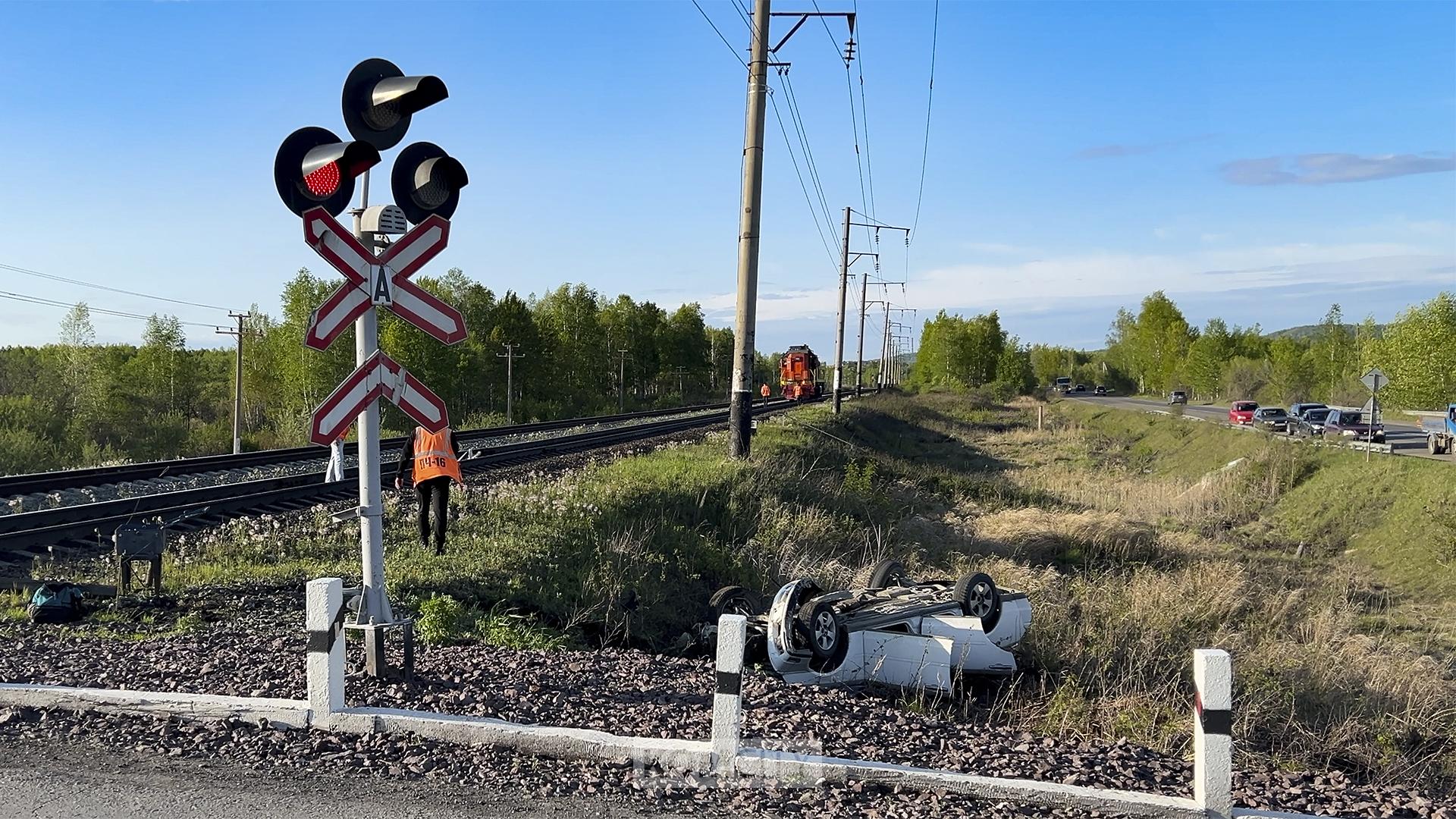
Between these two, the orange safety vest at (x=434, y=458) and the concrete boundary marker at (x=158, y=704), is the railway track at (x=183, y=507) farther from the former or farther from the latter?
the concrete boundary marker at (x=158, y=704)

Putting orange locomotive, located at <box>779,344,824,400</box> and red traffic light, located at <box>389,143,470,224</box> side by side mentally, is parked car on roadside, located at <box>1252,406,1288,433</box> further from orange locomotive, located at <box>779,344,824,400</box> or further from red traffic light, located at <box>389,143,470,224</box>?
red traffic light, located at <box>389,143,470,224</box>

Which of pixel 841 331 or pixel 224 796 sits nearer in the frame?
pixel 224 796

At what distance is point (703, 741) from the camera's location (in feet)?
15.3

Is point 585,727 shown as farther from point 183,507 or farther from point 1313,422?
point 1313,422

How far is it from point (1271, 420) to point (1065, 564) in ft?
115

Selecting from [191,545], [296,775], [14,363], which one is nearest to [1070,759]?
[296,775]

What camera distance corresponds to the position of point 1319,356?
3332 inches

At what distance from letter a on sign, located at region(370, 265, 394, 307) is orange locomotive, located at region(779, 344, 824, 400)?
52320mm

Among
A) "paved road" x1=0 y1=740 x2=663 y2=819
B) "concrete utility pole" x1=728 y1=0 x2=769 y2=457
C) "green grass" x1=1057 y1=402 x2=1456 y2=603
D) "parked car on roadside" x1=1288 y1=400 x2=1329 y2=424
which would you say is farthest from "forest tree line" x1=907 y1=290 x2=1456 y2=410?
"paved road" x1=0 y1=740 x2=663 y2=819

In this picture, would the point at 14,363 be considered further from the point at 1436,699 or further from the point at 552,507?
the point at 1436,699

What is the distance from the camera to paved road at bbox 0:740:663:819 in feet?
12.9

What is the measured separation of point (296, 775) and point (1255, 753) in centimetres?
551

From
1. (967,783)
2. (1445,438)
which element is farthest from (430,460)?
(1445,438)

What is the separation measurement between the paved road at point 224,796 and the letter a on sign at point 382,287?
249cm
